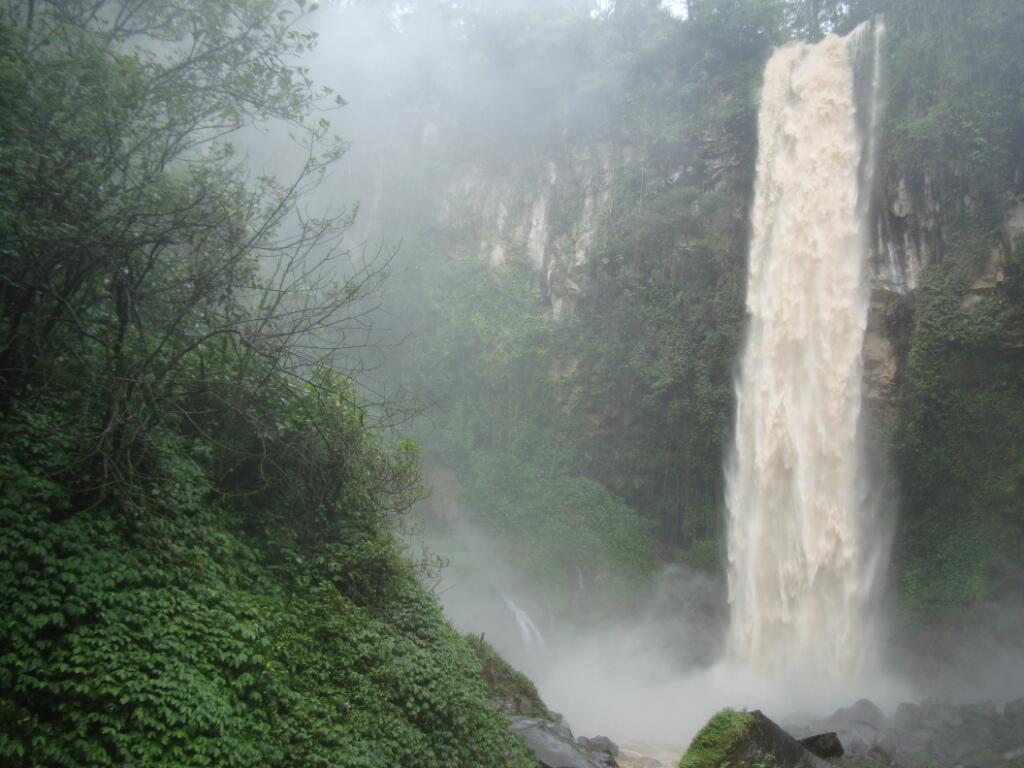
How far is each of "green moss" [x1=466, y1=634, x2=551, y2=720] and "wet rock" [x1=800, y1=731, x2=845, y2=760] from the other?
327 centimetres

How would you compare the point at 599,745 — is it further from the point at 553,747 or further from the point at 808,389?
the point at 808,389

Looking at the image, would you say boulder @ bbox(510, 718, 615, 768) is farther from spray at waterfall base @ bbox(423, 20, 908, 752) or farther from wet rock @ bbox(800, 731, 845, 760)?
spray at waterfall base @ bbox(423, 20, 908, 752)

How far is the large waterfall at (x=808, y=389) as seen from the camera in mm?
15148

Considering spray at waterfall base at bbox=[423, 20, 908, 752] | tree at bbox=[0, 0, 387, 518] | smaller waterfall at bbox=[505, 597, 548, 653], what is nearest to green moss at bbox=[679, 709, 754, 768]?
tree at bbox=[0, 0, 387, 518]

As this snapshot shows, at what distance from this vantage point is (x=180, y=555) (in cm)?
548

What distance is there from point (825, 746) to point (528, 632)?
29.9ft

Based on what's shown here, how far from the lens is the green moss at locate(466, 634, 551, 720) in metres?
9.65

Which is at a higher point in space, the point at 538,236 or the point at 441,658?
the point at 538,236

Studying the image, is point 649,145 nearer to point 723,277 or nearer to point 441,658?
point 723,277

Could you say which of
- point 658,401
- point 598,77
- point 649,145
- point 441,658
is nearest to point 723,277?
point 658,401

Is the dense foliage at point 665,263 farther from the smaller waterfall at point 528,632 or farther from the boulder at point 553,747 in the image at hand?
the boulder at point 553,747

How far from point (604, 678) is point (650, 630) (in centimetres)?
173

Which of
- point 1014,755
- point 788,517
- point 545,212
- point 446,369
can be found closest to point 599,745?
point 1014,755

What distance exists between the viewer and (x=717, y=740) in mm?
7633
